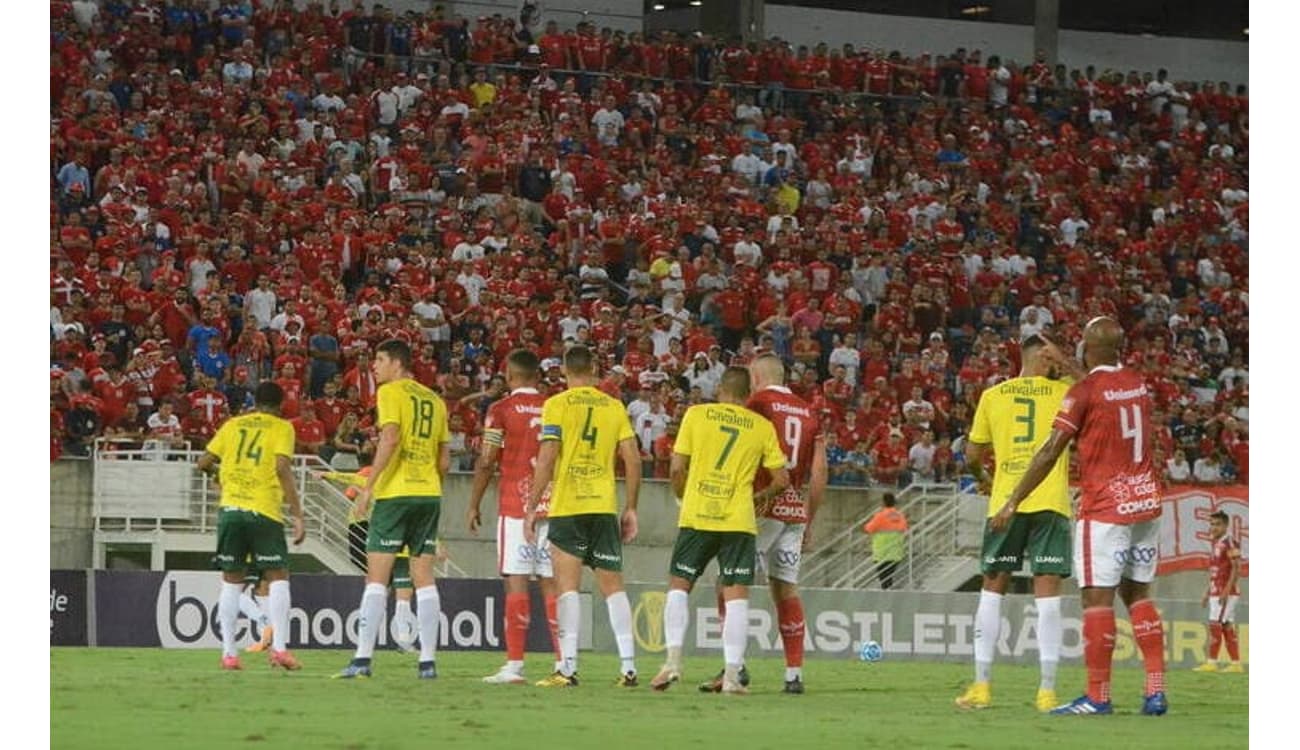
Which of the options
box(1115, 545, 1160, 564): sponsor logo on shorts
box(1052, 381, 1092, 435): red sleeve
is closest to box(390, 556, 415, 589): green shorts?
box(1052, 381, 1092, 435): red sleeve

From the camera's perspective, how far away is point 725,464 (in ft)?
47.3

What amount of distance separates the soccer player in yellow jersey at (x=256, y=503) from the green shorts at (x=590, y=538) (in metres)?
2.44

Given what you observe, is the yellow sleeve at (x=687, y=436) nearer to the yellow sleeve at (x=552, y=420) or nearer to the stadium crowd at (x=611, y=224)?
the yellow sleeve at (x=552, y=420)

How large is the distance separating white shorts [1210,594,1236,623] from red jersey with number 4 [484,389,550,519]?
37.3 ft

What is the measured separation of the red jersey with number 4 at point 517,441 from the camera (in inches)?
613

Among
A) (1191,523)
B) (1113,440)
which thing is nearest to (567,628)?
(1113,440)

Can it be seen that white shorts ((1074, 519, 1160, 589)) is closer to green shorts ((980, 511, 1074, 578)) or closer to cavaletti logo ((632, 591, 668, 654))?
green shorts ((980, 511, 1074, 578))

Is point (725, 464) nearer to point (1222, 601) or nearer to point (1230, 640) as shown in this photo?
point (1222, 601)

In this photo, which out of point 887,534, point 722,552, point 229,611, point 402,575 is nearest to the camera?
point 722,552

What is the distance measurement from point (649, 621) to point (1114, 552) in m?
11.8

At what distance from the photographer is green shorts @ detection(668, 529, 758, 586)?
1447cm

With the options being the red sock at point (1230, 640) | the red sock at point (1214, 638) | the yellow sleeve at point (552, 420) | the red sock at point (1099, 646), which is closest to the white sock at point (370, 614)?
the yellow sleeve at point (552, 420)

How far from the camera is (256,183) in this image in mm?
31016
